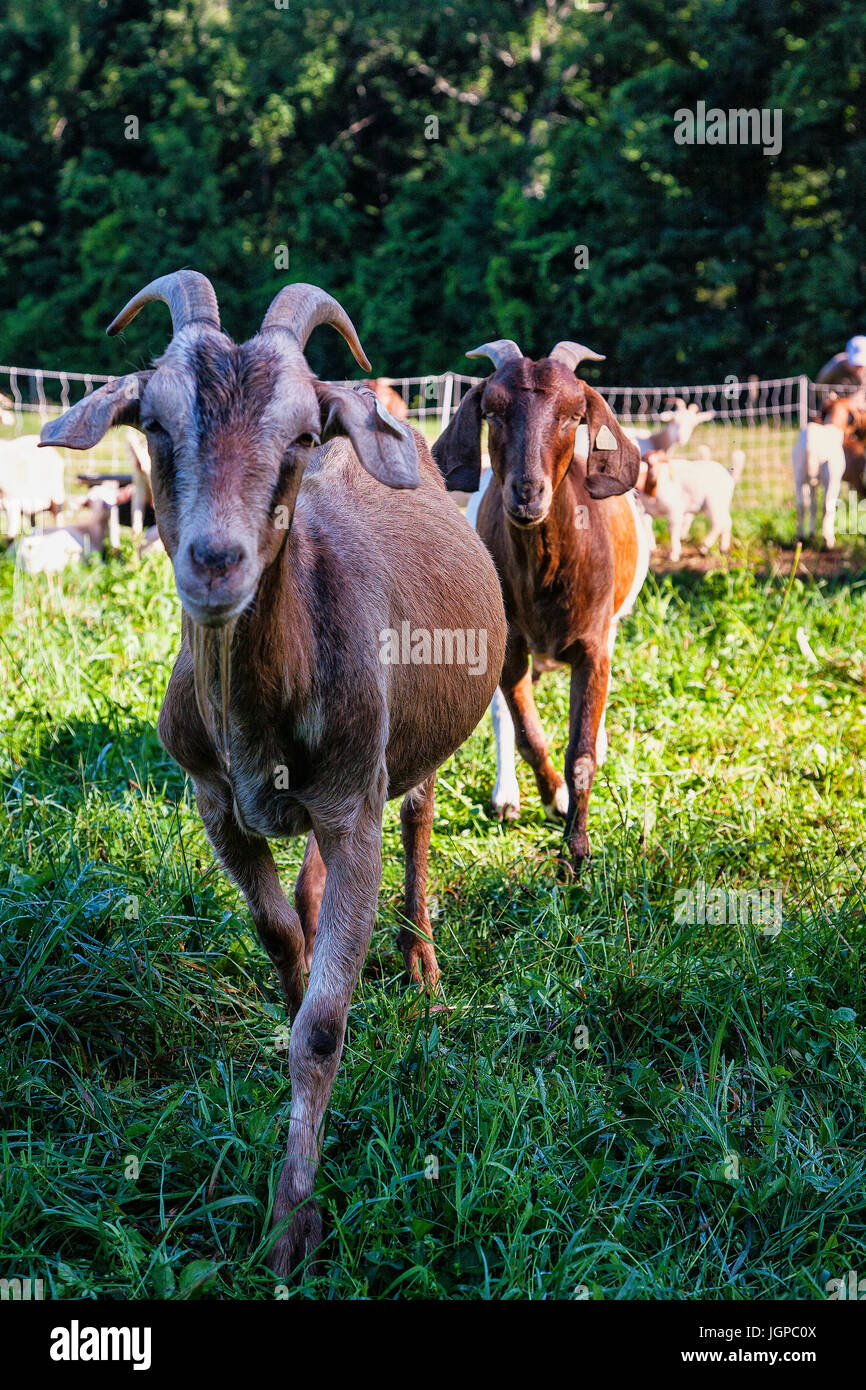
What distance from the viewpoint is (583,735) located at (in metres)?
5.13

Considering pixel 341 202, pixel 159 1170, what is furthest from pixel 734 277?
pixel 159 1170

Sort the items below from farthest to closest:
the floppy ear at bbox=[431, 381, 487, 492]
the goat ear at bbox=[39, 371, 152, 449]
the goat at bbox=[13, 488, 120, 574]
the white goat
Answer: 1. the white goat
2. the goat at bbox=[13, 488, 120, 574]
3. the floppy ear at bbox=[431, 381, 487, 492]
4. the goat ear at bbox=[39, 371, 152, 449]

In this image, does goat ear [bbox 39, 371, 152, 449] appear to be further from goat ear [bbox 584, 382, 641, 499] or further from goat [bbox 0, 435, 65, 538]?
goat [bbox 0, 435, 65, 538]

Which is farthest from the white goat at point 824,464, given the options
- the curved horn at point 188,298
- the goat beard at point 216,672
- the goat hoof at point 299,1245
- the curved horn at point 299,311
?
the goat hoof at point 299,1245

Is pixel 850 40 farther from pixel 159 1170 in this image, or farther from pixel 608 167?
pixel 159 1170

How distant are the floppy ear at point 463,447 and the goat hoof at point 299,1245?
322cm

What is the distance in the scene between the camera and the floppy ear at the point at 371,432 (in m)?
2.67

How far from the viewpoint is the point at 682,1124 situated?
315cm

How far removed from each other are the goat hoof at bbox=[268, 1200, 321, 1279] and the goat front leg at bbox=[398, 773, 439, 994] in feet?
3.83

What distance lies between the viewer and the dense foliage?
979 inches

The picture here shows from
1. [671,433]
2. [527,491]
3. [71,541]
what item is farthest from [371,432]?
[671,433]

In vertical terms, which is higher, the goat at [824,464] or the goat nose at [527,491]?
the goat nose at [527,491]

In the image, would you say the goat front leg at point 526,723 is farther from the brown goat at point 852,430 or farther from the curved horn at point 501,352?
the brown goat at point 852,430

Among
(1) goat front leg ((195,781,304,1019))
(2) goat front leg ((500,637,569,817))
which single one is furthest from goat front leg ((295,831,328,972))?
(2) goat front leg ((500,637,569,817))
